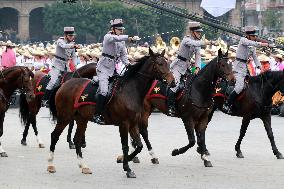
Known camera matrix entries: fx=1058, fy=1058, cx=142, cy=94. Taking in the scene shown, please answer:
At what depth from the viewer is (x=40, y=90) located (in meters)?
22.5

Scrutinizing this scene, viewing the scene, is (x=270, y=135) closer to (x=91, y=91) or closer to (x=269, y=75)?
(x=269, y=75)

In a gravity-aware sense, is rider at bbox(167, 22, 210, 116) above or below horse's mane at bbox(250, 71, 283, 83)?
above

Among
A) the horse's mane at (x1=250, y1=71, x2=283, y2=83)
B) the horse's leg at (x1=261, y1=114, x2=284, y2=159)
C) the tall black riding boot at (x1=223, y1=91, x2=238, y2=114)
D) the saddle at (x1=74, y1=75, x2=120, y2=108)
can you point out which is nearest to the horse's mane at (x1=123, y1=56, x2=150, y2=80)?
the saddle at (x1=74, y1=75, x2=120, y2=108)

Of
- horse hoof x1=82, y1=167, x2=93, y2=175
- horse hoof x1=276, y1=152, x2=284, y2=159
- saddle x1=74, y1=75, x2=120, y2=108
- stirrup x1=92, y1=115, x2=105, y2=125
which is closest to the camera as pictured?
horse hoof x1=82, y1=167, x2=93, y2=175

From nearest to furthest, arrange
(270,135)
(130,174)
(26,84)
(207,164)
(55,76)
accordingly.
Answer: (130,174), (207,164), (270,135), (26,84), (55,76)

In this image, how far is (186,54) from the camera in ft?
65.6

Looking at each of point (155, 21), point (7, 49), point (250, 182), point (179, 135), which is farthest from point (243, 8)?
point (250, 182)

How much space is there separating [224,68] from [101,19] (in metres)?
90.5

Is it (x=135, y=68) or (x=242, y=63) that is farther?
(x=242, y=63)

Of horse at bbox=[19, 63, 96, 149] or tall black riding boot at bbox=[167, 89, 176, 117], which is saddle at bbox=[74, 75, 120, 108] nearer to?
tall black riding boot at bbox=[167, 89, 176, 117]

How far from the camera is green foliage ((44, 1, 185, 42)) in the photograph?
105125mm

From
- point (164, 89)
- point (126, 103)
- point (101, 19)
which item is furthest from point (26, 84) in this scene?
point (101, 19)

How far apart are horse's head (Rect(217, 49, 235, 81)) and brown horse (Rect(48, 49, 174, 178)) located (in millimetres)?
1678

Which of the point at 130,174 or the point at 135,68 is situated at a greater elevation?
the point at 135,68
